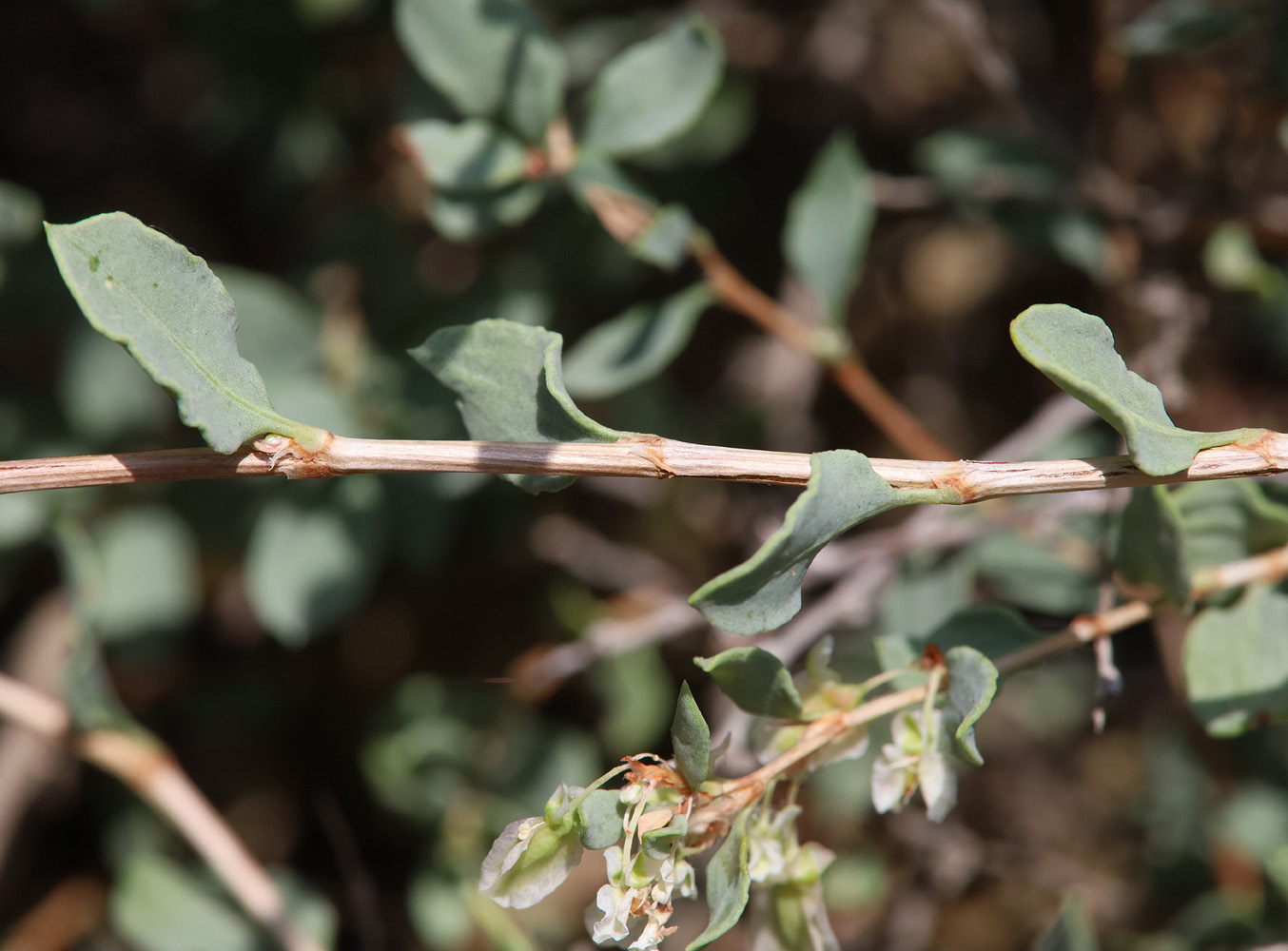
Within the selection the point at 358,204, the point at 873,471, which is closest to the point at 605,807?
the point at 873,471

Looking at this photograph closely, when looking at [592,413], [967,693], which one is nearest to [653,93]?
[592,413]

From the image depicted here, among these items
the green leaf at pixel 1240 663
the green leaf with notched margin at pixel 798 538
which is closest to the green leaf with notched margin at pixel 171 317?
the green leaf with notched margin at pixel 798 538

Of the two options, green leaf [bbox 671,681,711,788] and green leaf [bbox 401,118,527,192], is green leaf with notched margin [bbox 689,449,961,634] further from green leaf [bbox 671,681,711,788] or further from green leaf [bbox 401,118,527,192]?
green leaf [bbox 401,118,527,192]

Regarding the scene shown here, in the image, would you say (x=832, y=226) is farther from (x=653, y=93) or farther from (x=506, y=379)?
(x=506, y=379)

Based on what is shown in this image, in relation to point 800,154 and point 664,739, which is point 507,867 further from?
point 800,154

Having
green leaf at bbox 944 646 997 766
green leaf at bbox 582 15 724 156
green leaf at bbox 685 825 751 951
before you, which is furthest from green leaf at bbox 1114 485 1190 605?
green leaf at bbox 582 15 724 156

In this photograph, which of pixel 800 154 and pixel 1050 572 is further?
pixel 800 154
